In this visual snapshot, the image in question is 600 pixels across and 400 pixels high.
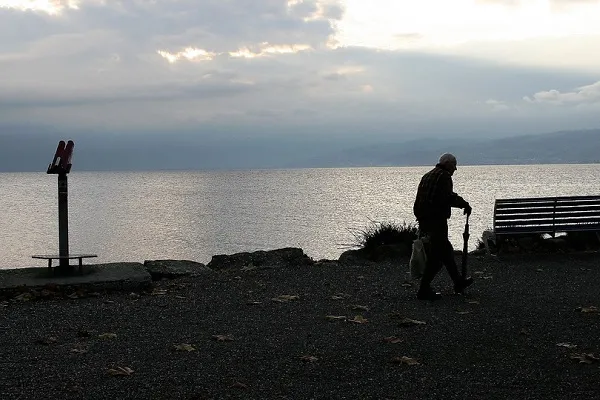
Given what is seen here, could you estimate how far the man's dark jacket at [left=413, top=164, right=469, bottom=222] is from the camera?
27.7 ft

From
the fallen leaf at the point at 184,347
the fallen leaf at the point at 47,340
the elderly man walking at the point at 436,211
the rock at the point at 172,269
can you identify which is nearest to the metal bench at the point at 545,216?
the elderly man walking at the point at 436,211

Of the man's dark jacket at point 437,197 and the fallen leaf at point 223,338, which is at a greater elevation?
the man's dark jacket at point 437,197

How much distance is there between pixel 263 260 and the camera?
1292cm

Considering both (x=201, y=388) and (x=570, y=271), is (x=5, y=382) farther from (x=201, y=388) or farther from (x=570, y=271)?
(x=570, y=271)

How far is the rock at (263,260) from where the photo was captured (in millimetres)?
12492

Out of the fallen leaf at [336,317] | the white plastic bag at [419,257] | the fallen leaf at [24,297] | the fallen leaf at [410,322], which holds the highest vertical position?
the white plastic bag at [419,257]

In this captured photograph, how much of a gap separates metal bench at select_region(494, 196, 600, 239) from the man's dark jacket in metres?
4.59

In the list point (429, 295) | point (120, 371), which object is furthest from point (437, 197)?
point (120, 371)

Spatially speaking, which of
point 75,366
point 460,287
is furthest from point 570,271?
point 75,366

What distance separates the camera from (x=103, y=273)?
1009 cm

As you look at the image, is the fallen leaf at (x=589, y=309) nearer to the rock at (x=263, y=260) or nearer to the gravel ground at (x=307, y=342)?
the gravel ground at (x=307, y=342)

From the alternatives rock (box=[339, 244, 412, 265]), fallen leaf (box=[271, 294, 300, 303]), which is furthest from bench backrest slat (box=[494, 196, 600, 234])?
fallen leaf (box=[271, 294, 300, 303])

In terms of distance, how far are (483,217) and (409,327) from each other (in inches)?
1435

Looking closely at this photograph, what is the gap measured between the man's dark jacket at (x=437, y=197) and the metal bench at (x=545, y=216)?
459 cm
